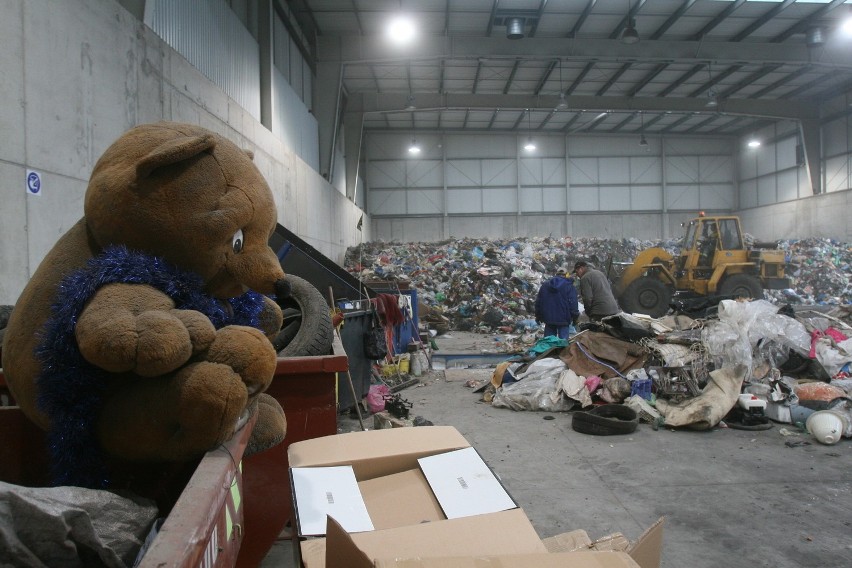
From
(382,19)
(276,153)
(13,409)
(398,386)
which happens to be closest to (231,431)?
(13,409)

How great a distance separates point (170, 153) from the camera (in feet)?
4.30

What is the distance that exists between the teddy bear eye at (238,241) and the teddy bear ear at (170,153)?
0.81 ft

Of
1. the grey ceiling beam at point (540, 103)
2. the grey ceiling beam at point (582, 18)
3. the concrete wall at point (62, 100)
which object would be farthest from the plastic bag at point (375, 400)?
the grey ceiling beam at point (540, 103)

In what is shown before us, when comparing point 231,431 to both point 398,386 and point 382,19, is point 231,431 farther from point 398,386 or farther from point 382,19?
point 382,19

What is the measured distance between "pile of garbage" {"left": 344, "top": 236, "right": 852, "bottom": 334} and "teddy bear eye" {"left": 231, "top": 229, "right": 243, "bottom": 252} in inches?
391

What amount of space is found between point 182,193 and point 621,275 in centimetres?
1192

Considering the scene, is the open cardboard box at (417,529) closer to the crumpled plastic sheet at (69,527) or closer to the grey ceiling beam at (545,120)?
the crumpled plastic sheet at (69,527)

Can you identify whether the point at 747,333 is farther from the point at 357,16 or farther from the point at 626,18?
the point at 357,16

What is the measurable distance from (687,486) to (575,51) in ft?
39.6

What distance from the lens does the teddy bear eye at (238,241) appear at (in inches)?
59.2

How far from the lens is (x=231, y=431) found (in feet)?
3.97

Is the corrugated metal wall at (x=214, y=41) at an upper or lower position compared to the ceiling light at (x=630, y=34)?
lower

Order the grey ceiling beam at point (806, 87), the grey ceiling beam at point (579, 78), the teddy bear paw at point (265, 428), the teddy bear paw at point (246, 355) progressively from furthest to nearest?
1. the grey ceiling beam at point (806, 87)
2. the grey ceiling beam at point (579, 78)
3. the teddy bear paw at point (265, 428)
4. the teddy bear paw at point (246, 355)

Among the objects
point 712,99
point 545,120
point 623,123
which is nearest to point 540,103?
point 545,120
